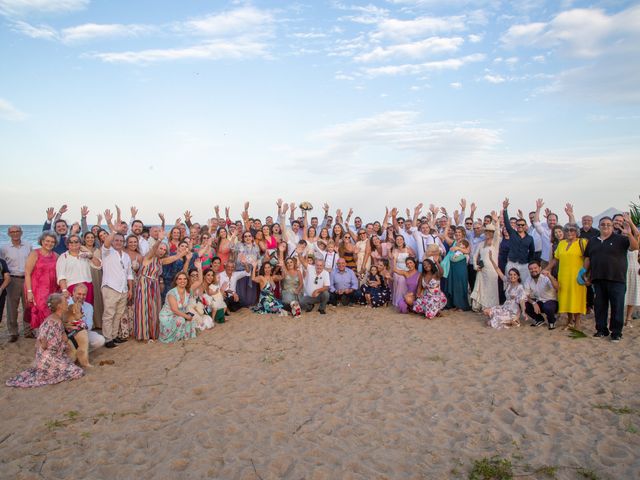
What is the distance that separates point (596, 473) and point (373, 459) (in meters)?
1.73

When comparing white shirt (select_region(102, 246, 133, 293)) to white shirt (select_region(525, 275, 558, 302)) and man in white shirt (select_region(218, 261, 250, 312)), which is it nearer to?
man in white shirt (select_region(218, 261, 250, 312))

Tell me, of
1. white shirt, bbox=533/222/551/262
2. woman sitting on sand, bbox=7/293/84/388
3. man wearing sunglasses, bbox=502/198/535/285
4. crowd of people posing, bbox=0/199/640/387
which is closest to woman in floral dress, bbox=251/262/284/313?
crowd of people posing, bbox=0/199/640/387

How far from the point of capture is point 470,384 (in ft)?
17.2

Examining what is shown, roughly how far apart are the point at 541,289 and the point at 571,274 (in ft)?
1.89

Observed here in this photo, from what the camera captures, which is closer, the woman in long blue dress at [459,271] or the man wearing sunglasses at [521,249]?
the man wearing sunglasses at [521,249]

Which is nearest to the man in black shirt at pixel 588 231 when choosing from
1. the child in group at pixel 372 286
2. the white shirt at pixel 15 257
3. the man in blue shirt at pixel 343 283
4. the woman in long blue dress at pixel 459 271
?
the woman in long blue dress at pixel 459 271

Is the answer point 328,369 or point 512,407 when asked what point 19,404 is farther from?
point 512,407

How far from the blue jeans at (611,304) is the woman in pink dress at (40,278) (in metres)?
8.29

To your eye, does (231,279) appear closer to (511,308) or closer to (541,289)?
(511,308)

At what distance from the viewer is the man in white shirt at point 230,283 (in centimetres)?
894

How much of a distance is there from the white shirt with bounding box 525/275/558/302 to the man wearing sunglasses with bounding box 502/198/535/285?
28 cm

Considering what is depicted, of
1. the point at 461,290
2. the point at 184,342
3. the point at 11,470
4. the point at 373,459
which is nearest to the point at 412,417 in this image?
the point at 373,459

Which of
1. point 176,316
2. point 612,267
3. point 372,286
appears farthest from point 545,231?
point 176,316

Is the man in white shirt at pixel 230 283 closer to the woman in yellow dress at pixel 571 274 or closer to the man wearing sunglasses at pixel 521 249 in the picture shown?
the man wearing sunglasses at pixel 521 249
